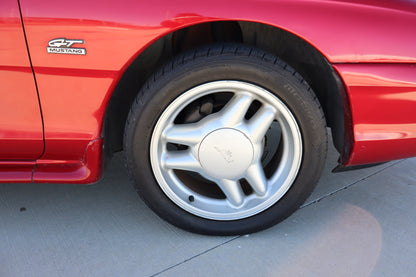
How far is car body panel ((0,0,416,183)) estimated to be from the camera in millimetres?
1277

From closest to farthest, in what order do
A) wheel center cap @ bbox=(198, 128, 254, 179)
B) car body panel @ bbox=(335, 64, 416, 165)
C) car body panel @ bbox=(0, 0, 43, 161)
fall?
car body panel @ bbox=(0, 0, 43, 161)
car body panel @ bbox=(335, 64, 416, 165)
wheel center cap @ bbox=(198, 128, 254, 179)

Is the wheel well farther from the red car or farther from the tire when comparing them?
the tire

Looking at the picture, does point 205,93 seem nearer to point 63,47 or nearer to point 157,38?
point 157,38

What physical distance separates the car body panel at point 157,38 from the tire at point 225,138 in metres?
0.14

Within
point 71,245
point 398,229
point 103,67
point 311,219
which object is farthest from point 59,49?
point 398,229

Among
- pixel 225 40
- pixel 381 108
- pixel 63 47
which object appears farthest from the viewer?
pixel 225 40

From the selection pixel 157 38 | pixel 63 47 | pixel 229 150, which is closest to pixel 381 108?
pixel 229 150

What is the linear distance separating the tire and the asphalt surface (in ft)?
0.38

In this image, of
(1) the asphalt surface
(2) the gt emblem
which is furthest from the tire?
(2) the gt emblem

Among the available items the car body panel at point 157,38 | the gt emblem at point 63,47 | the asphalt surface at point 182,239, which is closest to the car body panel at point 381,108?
the car body panel at point 157,38

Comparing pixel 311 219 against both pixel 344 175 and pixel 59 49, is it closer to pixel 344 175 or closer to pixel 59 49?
pixel 344 175

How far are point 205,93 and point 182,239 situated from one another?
2.08 feet

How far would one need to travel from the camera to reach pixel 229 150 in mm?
1495

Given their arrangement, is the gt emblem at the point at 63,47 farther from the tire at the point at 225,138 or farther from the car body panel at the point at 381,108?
the car body panel at the point at 381,108
